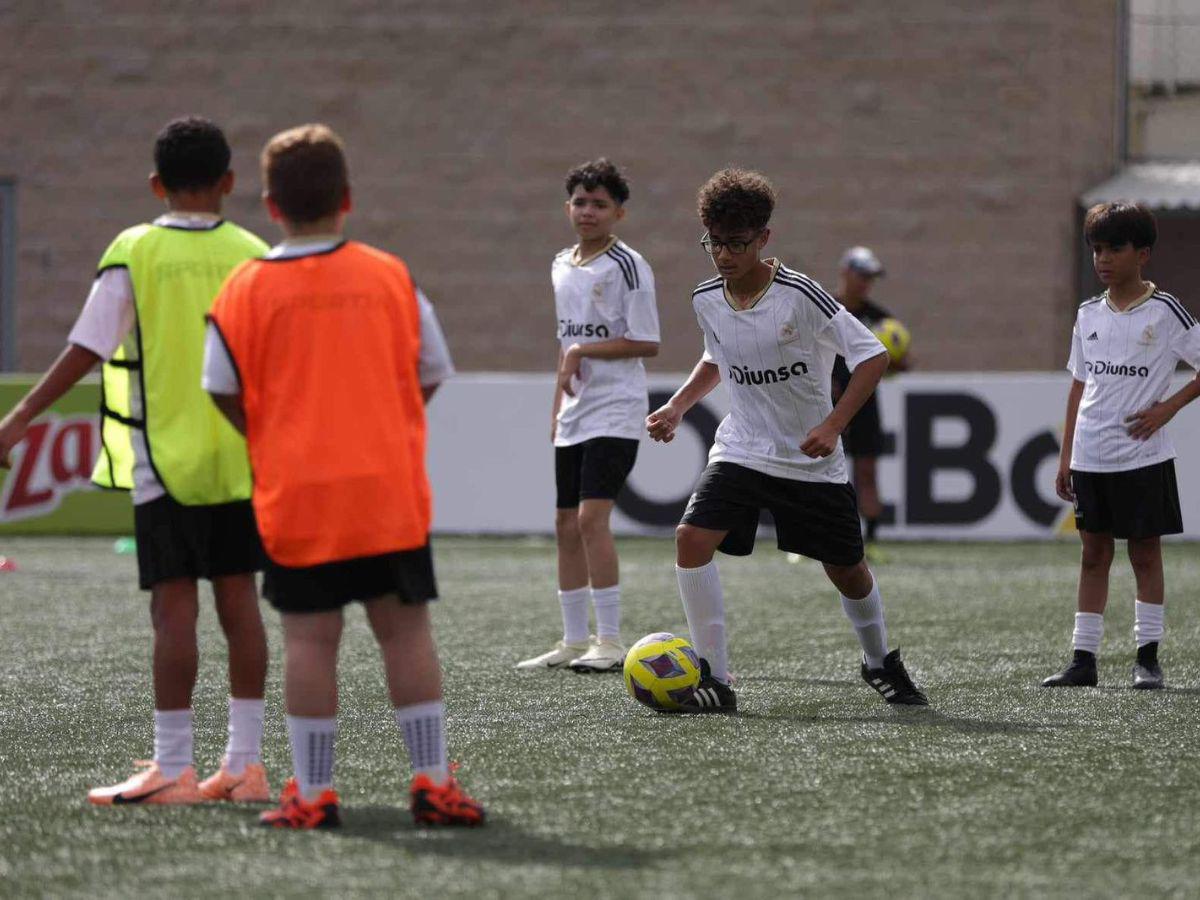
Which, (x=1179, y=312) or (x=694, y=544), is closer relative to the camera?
(x=694, y=544)

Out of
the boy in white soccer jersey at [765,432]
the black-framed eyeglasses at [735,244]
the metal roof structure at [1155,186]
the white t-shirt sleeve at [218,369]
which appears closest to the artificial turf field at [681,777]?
the boy in white soccer jersey at [765,432]

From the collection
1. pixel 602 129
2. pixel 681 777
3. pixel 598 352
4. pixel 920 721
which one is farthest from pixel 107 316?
pixel 602 129

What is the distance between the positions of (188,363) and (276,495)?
0.59m

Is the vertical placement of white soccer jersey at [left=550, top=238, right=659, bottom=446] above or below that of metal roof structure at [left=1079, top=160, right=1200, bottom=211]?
below

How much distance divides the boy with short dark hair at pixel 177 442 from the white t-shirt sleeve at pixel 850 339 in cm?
194

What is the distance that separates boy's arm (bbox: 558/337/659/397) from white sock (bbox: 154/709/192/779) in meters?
2.87

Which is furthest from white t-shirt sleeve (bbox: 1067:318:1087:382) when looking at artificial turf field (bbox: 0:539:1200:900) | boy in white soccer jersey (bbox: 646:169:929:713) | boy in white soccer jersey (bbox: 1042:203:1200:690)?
boy in white soccer jersey (bbox: 646:169:929:713)

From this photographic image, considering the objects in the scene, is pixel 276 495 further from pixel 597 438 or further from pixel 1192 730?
pixel 597 438

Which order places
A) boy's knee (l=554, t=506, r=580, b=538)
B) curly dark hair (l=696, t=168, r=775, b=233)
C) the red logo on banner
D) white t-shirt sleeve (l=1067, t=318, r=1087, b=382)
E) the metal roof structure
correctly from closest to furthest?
curly dark hair (l=696, t=168, r=775, b=233) → white t-shirt sleeve (l=1067, t=318, r=1087, b=382) → boy's knee (l=554, t=506, r=580, b=538) → the red logo on banner → the metal roof structure

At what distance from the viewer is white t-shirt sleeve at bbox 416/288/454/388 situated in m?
4.06

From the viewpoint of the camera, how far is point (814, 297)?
5734 millimetres

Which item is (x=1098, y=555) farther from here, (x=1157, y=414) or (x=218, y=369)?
(x=218, y=369)

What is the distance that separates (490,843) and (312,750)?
43 cm

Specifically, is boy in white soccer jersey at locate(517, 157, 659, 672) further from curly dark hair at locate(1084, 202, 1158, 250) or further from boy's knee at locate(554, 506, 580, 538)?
curly dark hair at locate(1084, 202, 1158, 250)
